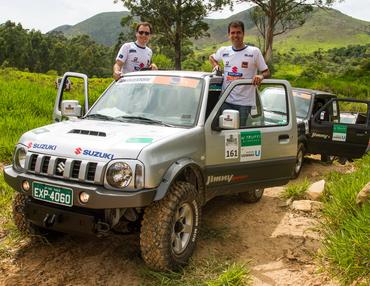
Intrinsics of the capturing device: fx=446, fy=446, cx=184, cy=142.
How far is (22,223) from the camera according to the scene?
450cm

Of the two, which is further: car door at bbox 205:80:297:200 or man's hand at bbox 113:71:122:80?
man's hand at bbox 113:71:122:80

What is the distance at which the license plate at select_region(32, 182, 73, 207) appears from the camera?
12.1 feet

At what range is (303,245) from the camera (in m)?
5.00

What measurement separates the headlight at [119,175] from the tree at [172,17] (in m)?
34.0

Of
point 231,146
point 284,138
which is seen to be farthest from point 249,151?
point 284,138

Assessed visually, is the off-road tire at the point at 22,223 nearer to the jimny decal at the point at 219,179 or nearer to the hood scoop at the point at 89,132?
the hood scoop at the point at 89,132

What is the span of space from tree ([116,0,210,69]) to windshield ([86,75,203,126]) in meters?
32.5

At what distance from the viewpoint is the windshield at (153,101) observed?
4617 millimetres

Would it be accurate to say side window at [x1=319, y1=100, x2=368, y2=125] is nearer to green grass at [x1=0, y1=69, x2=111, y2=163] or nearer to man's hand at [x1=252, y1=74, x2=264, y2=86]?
man's hand at [x1=252, y1=74, x2=264, y2=86]

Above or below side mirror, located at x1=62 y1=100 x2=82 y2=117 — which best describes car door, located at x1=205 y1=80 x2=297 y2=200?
below

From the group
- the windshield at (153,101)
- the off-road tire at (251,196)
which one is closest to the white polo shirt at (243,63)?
the windshield at (153,101)

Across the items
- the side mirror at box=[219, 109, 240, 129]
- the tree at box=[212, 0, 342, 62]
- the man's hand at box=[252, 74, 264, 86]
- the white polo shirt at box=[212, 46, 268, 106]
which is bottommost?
the side mirror at box=[219, 109, 240, 129]

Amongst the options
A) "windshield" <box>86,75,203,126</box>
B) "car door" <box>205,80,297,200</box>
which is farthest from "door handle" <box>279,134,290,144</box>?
"windshield" <box>86,75,203,126</box>

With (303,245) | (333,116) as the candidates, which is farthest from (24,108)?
(303,245)
